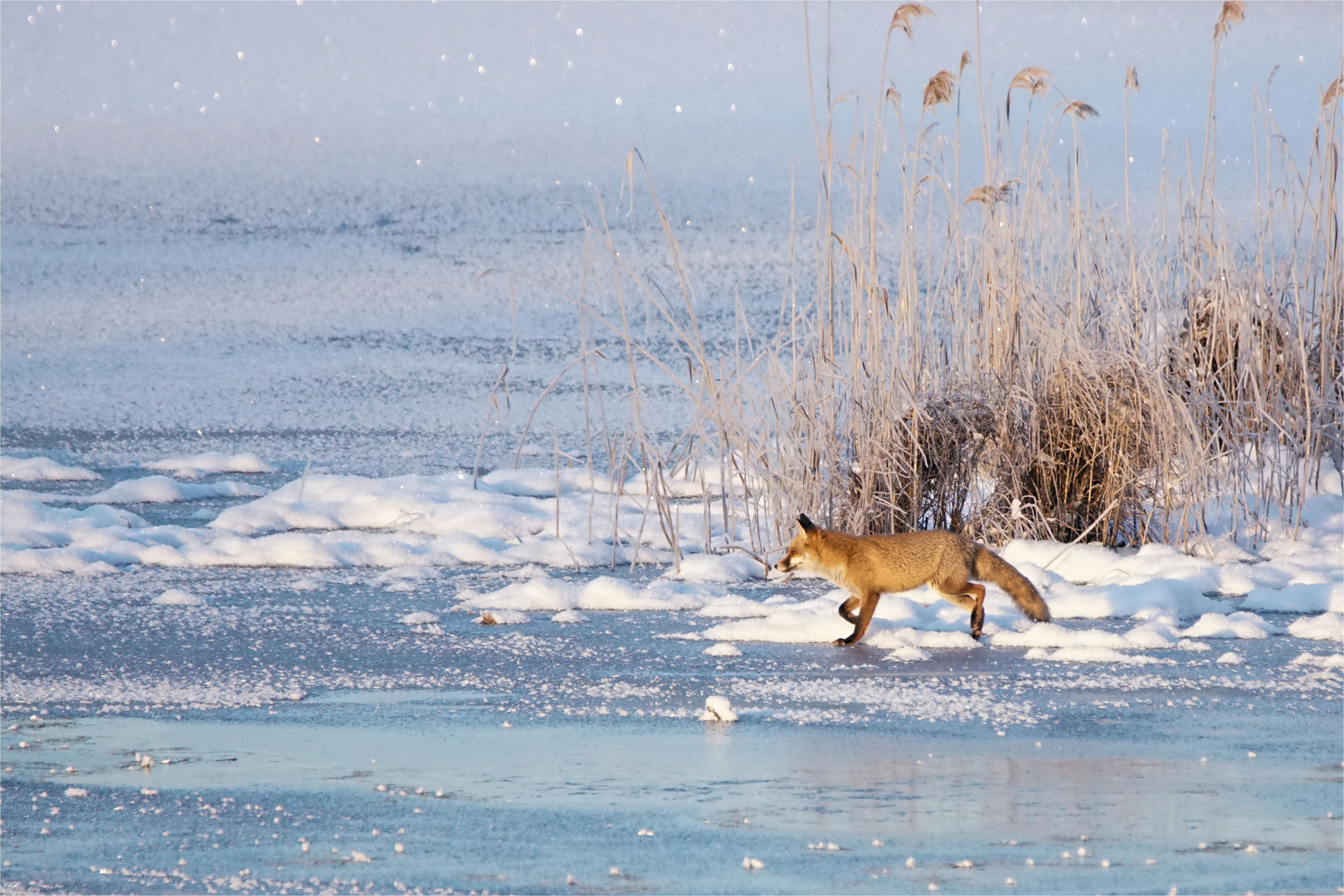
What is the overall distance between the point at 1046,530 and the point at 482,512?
3001 mm

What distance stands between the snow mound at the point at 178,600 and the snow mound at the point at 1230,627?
12.8 ft

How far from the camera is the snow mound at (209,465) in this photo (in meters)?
10.0

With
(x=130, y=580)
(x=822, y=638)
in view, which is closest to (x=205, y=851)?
(x=822, y=638)

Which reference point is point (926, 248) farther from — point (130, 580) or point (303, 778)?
point (303, 778)

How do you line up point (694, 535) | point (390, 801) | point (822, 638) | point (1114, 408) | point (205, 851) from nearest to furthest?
point (205, 851) → point (390, 801) → point (822, 638) → point (1114, 408) → point (694, 535)

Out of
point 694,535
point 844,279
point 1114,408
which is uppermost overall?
point 844,279

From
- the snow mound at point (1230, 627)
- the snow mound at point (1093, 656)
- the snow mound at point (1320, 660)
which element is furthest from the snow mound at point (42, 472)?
the snow mound at point (1320, 660)

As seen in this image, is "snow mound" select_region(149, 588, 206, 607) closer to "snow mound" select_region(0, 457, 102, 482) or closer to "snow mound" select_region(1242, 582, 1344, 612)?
"snow mound" select_region(0, 457, 102, 482)

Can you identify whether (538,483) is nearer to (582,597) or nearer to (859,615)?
(582,597)

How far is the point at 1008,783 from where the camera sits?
3.61m

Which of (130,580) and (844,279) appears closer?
(130,580)

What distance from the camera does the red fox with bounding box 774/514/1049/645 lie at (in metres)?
5.50

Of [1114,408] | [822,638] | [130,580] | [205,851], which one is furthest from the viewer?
[1114,408]

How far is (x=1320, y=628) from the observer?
17.6 ft
